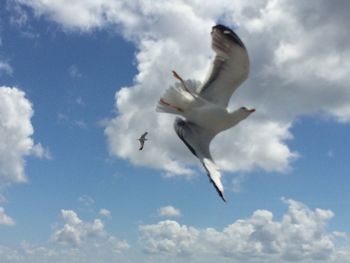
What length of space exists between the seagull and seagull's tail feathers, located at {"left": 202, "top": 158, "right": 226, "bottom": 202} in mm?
115

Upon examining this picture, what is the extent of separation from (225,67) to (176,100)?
2.68m

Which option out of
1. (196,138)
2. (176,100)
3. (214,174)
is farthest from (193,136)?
(214,174)

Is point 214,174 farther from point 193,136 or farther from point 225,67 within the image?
point 225,67

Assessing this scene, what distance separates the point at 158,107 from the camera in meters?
26.8

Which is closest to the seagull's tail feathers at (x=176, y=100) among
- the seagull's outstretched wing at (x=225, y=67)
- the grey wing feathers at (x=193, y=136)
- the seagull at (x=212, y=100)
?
the seagull at (x=212, y=100)

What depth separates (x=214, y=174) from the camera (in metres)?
21.2

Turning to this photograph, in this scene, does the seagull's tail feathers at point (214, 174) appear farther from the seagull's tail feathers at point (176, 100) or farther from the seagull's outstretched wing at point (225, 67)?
the seagull's outstretched wing at point (225, 67)

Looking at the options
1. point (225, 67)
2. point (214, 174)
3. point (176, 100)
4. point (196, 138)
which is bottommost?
point (214, 174)

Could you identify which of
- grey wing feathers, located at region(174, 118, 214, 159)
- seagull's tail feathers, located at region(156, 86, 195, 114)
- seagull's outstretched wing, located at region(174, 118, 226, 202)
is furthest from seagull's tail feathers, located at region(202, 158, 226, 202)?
seagull's tail feathers, located at region(156, 86, 195, 114)

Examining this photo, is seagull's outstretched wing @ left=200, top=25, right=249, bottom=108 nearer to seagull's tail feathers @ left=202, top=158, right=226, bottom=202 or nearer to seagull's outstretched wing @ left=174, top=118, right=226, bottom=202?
seagull's outstretched wing @ left=174, top=118, right=226, bottom=202

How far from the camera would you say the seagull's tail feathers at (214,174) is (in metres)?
19.8

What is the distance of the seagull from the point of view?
2392cm

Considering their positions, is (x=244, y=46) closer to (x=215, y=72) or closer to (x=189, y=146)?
(x=215, y=72)

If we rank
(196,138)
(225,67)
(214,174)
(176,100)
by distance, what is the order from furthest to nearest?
(176,100)
(225,67)
(196,138)
(214,174)
